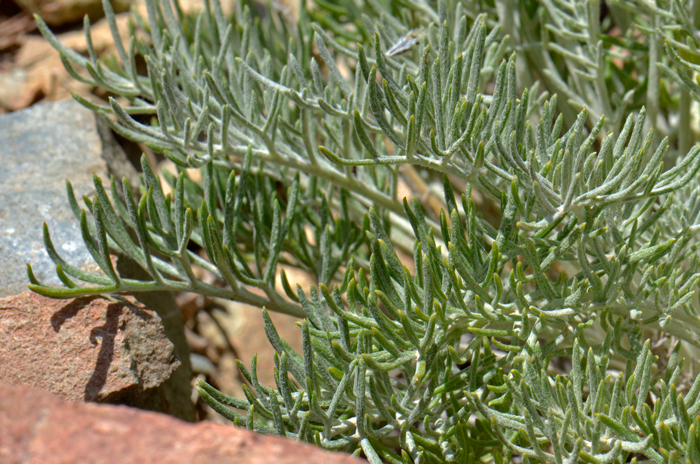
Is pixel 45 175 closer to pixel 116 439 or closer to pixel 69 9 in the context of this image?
pixel 116 439

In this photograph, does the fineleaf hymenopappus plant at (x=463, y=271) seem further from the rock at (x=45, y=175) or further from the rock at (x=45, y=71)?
the rock at (x=45, y=71)

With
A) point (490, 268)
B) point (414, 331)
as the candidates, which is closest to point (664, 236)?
point (490, 268)

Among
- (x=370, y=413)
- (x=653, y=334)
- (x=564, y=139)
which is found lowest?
(x=653, y=334)

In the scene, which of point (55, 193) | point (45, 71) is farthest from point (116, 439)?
point (45, 71)

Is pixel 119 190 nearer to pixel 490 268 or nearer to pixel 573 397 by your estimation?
pixel 490 268

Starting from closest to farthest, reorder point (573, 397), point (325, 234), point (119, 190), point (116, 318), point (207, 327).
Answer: point (573, 397)
point (116, 318)
point (325, 234)
point (119, 190)
point (207, 327)

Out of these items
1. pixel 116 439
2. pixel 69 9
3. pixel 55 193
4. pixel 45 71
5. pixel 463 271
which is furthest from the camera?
pixel 69 9
